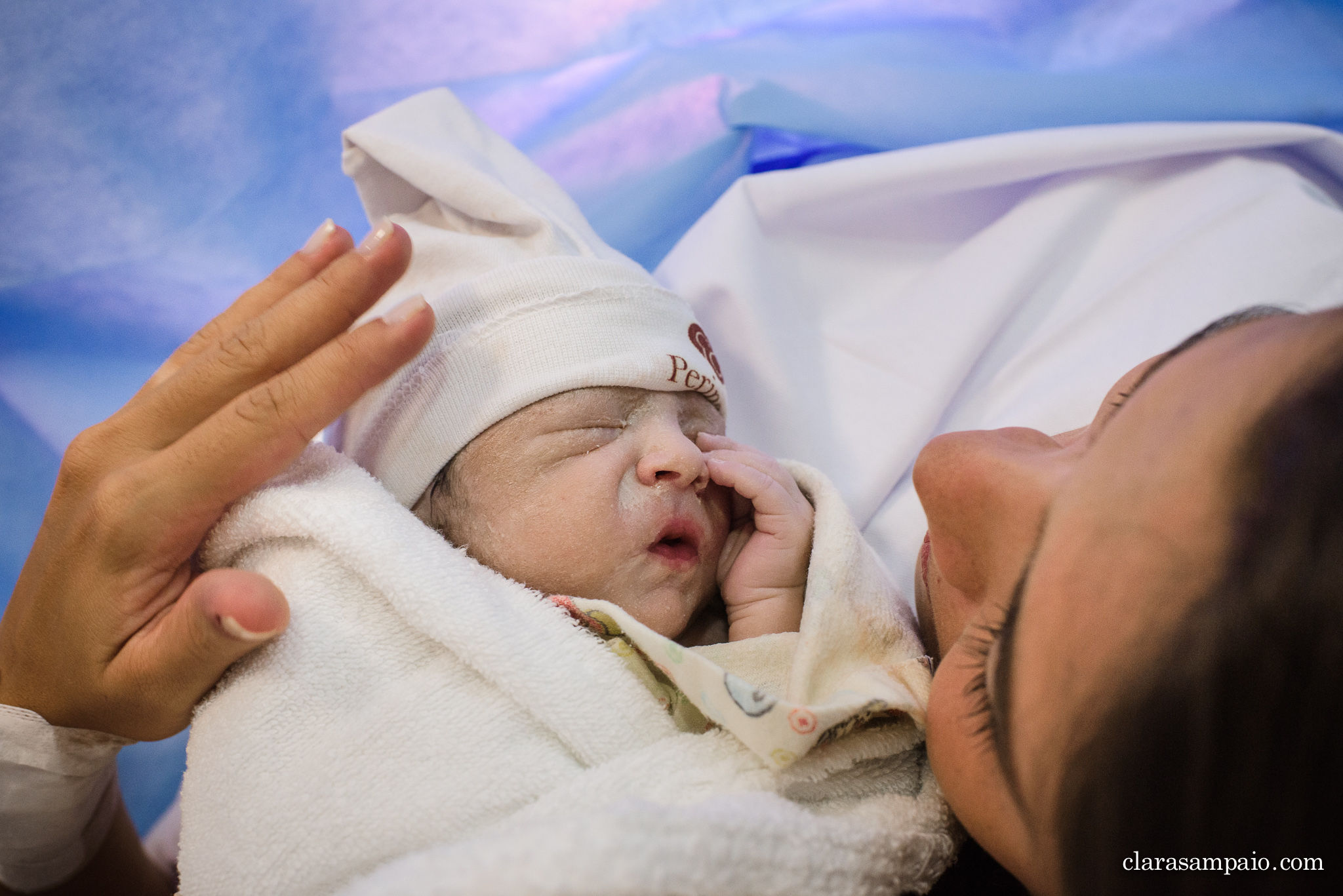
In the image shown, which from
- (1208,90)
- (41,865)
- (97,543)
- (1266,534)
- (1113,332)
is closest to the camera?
(1266,534)

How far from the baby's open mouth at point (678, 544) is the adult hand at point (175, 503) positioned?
38 centimetres

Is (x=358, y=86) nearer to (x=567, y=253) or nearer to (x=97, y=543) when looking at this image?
(x=567, y=253)

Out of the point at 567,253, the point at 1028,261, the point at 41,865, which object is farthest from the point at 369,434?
the point at 1028,261

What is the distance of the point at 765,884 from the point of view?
61 centimetres

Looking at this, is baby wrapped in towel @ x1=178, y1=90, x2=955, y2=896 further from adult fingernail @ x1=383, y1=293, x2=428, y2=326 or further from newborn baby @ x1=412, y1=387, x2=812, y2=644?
adult fingernail @ x1=383, y1=293, x2=428, y2=326

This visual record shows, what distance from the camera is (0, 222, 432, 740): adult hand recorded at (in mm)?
736

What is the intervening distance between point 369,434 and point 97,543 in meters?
0.38

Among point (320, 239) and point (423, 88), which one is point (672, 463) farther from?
point (423, 88)

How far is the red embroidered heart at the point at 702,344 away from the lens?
1.19 m

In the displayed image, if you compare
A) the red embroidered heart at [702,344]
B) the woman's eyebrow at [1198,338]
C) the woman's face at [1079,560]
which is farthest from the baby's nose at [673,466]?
the woman's eyebrow at [1198,338]

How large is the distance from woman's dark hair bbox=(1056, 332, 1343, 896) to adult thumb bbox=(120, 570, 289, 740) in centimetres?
67

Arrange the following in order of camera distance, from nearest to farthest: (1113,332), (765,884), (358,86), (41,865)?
(765,884), (41,865), (1113,332), (358,86)

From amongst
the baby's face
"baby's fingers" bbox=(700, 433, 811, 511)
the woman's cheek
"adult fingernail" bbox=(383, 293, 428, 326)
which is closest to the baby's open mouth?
the baby's face

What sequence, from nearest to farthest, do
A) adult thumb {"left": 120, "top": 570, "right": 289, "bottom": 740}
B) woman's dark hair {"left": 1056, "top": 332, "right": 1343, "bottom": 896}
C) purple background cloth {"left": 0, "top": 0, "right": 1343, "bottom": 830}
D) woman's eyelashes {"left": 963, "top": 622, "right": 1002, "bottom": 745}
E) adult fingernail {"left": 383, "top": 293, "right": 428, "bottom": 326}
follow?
woman's dark hair {"left": 1056, "top": 332, "right": 1343, "bottom": 896}
woman's eyelashes {"left": 963, "top": 622, "right": 1002, "bottom": 745}
adult thumb {"left": 120, "top": 570, "right": 289, "bottom": 740}
adult fingernail {"left": 383, "top": 293, "right": 428, "bottom": 326}
purple background cloth {"left": 0, "top": 0, "right": 1343, "bottom": 830}
